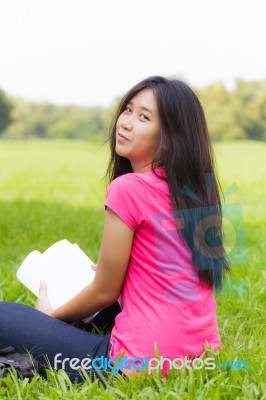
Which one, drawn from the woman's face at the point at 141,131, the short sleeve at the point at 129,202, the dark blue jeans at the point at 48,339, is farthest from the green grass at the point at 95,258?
the woman's face at the point at 141,131

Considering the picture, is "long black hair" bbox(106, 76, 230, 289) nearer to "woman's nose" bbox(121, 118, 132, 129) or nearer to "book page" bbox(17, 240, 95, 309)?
"woman's nose" bbox(121, 118, 132, 129)

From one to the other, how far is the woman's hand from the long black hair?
0.51 metres

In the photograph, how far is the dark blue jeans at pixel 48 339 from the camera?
1930 millimetres

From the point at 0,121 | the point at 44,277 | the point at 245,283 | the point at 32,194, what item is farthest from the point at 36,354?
the point at 0,121

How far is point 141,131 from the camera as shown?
1908 millimetres

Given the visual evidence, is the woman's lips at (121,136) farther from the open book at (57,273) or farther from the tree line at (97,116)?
the tree line at (97,116)

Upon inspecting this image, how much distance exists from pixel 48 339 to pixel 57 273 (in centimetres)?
30

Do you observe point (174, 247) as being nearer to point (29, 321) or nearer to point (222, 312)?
point (29, 321)

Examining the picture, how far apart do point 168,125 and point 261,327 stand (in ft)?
3.27

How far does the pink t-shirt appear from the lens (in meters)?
1.83

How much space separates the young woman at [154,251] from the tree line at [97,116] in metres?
28.5

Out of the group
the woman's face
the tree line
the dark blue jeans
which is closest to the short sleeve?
the woman's face

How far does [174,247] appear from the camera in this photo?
72.9 inches

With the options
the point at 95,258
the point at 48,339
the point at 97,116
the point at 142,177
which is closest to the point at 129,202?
the point at 142,177
